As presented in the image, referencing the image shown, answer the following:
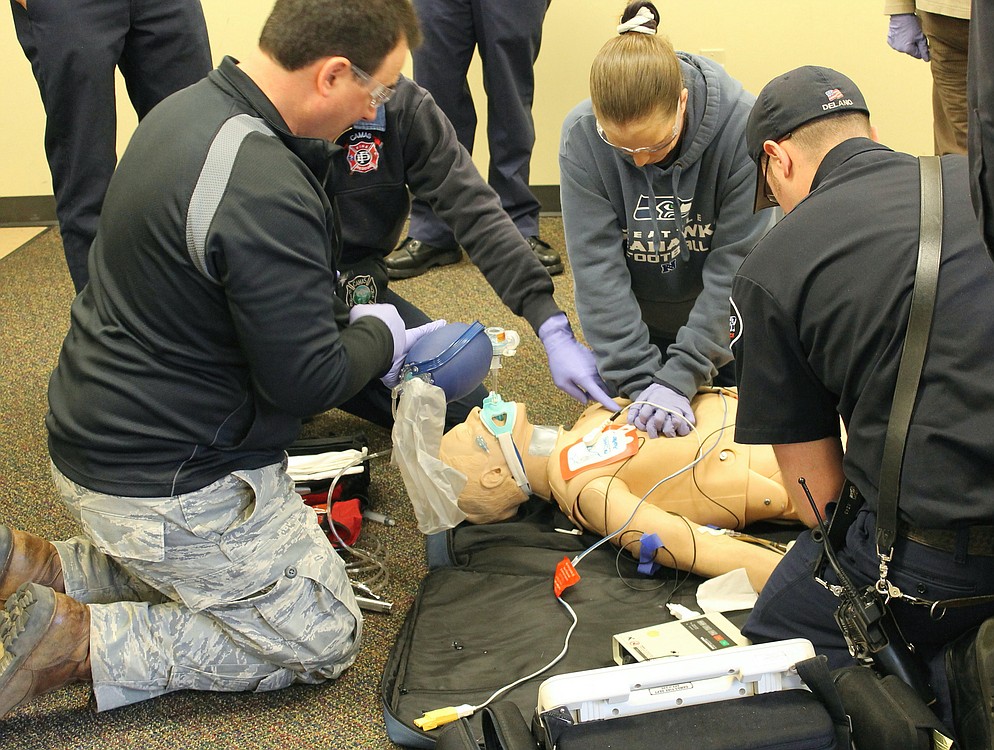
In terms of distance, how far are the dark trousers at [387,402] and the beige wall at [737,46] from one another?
5.69ft

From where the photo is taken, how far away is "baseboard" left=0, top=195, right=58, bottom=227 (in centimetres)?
424

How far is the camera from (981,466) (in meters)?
1.18

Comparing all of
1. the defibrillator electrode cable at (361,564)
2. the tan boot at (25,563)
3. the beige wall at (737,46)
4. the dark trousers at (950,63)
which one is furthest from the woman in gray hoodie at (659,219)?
the beige wall at (737,46)

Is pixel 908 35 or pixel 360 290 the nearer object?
pixel 360 290

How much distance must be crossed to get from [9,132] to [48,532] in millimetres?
2692

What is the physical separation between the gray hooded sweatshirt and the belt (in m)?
0.84

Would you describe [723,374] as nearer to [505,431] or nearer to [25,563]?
[505,431]

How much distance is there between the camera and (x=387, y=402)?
7.93 ft

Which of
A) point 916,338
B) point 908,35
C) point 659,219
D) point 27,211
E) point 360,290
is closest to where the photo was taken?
point 916,338

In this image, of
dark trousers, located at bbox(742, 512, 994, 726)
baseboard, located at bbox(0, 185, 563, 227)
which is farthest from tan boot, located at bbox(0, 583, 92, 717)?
baseboard, located at bbox(0, 185, 563, 227)

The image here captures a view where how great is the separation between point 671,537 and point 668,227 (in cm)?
72

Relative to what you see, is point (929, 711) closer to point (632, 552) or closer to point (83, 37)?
point (632, 552)

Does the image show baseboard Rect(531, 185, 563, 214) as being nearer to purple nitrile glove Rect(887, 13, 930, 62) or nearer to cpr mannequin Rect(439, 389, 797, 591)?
purple nitrile glove Rect(887, 13, 930, 62)

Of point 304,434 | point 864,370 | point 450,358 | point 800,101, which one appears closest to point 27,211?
point 304,434
